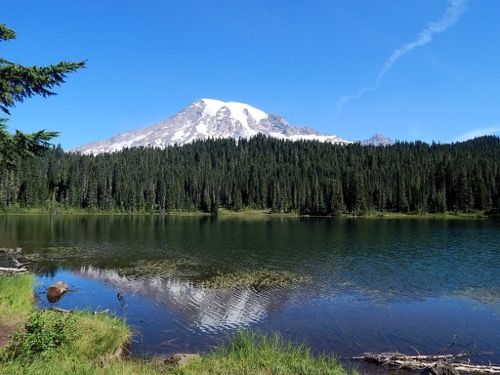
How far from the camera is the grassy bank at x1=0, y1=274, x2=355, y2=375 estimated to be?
42.6 ft

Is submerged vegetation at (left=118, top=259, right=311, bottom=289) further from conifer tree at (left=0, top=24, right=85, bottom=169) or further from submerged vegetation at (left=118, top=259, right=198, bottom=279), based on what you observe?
conifer tree at (left=0, top=24, right=85, bottom=169)

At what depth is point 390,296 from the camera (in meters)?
33.5

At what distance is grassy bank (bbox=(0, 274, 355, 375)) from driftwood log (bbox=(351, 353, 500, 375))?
3.02 metres

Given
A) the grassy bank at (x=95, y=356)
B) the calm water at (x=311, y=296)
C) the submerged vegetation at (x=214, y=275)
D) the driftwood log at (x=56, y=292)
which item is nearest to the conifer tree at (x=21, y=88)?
the grassy bank at (x=95, y=356)

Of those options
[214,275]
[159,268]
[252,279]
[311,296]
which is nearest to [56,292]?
[159,268]

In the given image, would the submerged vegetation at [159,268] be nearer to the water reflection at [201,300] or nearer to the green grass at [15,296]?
the water reflection at [201,300]

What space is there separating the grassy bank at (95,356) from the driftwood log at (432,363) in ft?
9.91

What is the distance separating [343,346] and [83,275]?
103 ft

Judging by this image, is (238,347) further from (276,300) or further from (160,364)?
(276,300)

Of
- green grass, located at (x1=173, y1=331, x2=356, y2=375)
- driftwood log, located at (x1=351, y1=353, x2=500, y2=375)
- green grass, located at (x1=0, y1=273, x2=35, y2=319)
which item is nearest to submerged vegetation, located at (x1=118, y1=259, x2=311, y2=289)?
green grass, located at (x1=0, y1=273, x2=35, y2=319)

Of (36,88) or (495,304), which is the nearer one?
(36,88)

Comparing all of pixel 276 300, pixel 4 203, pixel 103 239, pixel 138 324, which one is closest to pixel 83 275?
pixel 138 324

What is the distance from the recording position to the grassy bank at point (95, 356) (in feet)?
42.6

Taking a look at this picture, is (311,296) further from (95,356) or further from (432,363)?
(95,356)
